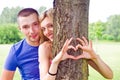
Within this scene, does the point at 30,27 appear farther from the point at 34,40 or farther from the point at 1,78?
the point at 1,78

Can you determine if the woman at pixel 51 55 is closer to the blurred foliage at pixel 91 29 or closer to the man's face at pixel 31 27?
the man's face at pixel 31 27

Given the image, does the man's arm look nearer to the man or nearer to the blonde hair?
the man

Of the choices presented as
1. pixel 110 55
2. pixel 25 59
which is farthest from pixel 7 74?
pixel 110 55

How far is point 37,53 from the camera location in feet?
5.02

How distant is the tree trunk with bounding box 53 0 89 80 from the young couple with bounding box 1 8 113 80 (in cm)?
4

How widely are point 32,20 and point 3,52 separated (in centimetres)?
338

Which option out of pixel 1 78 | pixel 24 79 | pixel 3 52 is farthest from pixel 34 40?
pixel 3 52

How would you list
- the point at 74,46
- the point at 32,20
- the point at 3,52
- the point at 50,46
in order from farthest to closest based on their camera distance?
the point at 3,52
the point at 32,20
the point at 50,46
the point at 74,46

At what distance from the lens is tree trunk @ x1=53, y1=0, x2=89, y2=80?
4.32 ft

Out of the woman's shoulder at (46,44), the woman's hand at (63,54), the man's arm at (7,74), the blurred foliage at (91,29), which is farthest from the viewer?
the blurred foliage at (91,29)

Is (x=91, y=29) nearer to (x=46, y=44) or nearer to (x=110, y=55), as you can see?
(x=110, y=55)

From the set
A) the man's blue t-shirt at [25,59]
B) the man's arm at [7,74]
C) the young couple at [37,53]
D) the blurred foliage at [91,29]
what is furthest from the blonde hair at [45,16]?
the blurred foliage at [91,29]

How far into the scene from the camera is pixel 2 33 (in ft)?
14.3

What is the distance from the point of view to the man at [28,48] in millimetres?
1489
